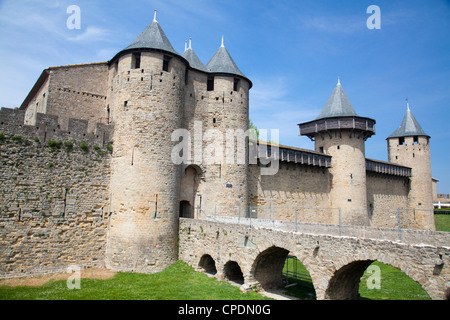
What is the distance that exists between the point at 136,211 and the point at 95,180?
2.50m

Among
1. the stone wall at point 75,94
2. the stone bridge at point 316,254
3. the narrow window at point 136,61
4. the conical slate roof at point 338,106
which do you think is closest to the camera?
the stone bridge at point 316,254

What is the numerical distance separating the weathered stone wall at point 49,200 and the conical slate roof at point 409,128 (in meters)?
27.7

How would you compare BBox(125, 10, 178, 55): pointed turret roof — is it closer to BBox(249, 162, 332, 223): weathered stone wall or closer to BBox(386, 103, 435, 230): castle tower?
BBox(249, 162, 332, 223): weathered stone wall

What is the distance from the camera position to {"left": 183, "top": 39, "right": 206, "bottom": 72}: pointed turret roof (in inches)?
709

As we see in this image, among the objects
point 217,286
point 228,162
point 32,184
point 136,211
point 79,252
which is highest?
point 228,162

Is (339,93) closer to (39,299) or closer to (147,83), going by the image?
(147,83)

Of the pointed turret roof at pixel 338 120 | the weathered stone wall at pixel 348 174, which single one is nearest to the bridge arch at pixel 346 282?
the weathered stone wall at pixel 348 174

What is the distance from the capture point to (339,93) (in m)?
24.8

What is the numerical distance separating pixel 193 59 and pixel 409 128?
916 inches

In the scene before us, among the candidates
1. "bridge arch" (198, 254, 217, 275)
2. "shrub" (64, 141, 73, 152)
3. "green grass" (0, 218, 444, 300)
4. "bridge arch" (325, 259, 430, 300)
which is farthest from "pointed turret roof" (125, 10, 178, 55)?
"bridge arch" (325, 259, 430, 300)

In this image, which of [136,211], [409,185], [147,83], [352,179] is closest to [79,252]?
[136,211]

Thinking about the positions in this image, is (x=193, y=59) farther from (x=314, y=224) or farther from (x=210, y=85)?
(x=314, y=224)

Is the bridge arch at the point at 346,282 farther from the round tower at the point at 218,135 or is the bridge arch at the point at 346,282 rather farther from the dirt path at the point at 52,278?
the dirt path at the point at 52,278

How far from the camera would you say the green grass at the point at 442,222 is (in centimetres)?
3148
